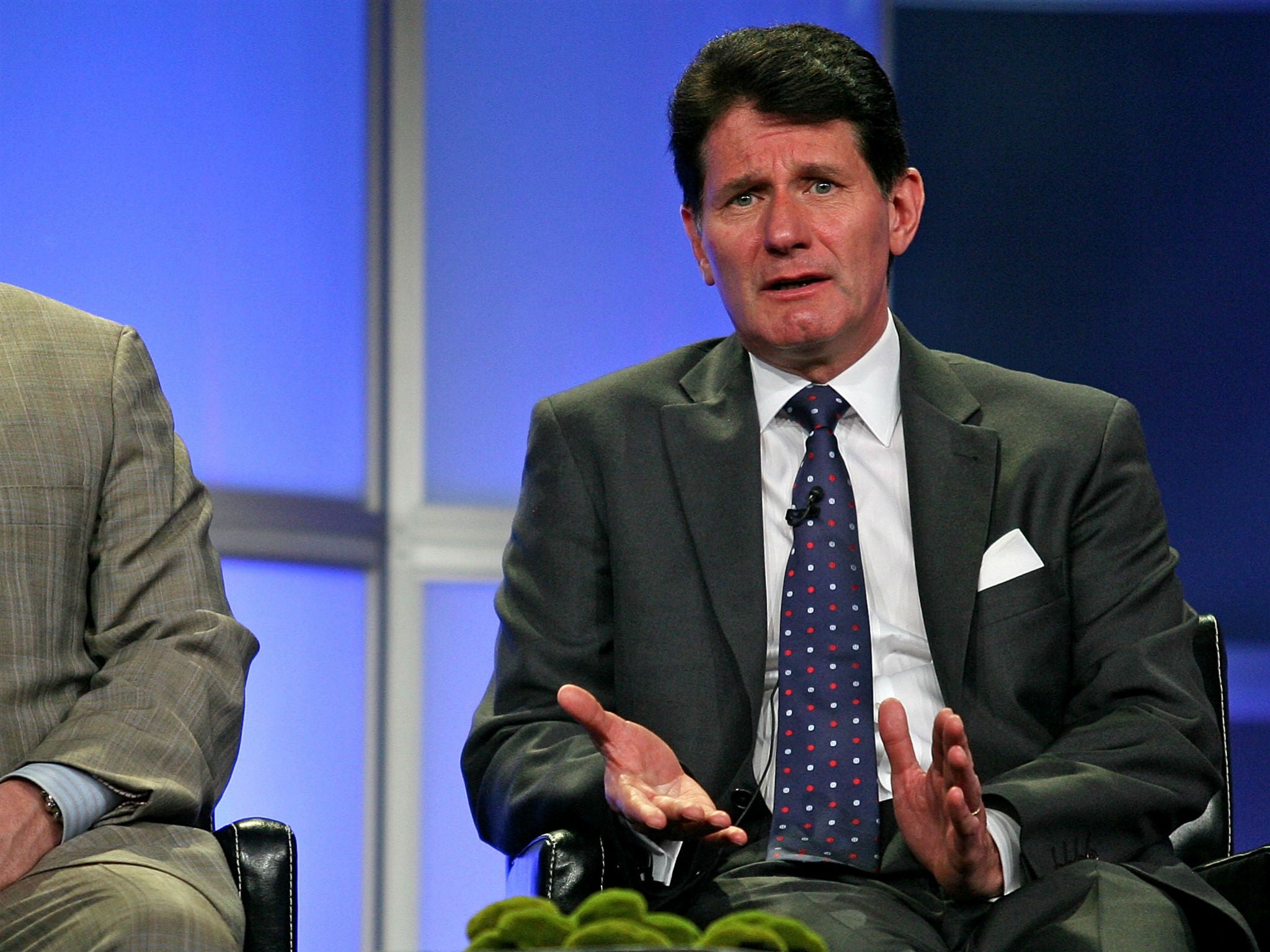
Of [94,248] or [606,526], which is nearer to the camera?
[606,526]

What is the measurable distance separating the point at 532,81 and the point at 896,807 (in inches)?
97.7

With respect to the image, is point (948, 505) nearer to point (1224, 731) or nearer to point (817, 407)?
point (817, 407)

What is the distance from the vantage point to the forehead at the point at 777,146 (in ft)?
7.15

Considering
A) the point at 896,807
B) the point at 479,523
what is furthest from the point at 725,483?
the point at 479,523

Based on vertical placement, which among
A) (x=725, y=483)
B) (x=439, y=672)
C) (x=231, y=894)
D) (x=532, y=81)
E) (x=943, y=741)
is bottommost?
(x=439, y=672)

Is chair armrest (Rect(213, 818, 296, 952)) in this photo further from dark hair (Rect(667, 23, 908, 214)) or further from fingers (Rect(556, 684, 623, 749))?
dark hair (Rect(667, 23, 908, 214))

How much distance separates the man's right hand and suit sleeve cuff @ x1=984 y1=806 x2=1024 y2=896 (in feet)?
0.97

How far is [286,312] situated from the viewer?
3436 millimetres

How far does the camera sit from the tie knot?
2170 mm

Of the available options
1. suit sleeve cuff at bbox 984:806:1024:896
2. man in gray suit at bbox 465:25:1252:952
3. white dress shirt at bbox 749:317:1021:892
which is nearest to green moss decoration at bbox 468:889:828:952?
man in gray suit at bbox 465:25:1252:952

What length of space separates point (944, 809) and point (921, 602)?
1.27 ft

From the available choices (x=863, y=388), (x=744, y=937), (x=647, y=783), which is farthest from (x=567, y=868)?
(x=863, y=388)

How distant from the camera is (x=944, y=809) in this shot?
1.75 metres

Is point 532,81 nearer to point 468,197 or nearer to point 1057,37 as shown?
point 468,197
